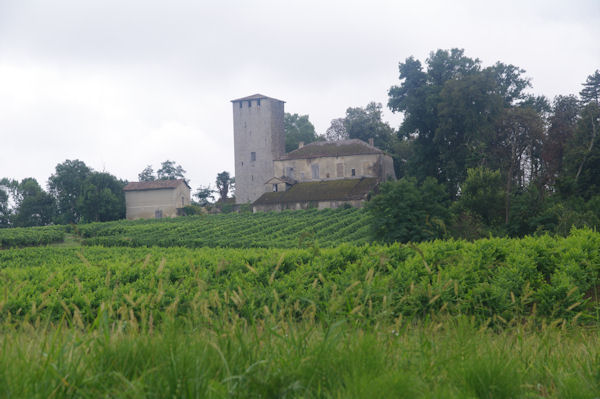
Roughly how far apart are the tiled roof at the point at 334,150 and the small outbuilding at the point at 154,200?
1552cm

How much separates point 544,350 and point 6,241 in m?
41.2

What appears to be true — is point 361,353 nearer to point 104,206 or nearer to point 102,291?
point 102,291

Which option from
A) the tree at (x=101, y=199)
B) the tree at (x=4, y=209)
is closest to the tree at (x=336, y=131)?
the tree at (x=101, y=199)

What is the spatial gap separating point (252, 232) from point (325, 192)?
Result: 18.1m

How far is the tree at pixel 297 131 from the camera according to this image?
79.2 m

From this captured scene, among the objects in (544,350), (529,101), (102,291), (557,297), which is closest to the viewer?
(544,350)

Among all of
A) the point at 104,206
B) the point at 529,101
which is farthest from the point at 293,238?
the point at 104,206

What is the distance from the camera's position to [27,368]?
8.85ft

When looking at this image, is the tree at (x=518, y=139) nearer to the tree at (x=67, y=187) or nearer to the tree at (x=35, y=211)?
the tree at (x=67, y=187)

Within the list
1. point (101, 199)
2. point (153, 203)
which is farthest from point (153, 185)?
point (101, 199)

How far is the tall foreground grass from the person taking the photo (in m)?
2.65

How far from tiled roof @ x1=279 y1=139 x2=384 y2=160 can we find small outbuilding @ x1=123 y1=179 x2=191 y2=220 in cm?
1552

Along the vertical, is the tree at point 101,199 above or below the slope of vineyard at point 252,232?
above

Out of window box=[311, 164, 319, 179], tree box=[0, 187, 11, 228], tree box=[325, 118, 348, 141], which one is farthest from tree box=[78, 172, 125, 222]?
tree box=[325, 118, 348, 141]
